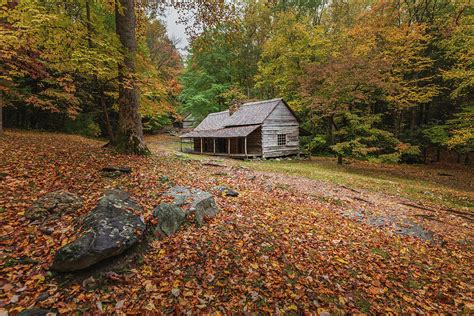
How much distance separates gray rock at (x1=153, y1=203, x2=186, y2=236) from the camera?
4.41 m

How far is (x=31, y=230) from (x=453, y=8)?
32.1 meters

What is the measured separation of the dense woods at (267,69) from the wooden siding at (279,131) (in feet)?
6.12

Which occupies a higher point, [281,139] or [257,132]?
[257,132]

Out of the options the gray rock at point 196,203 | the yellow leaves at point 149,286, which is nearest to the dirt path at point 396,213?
the gray rock at point 196,203

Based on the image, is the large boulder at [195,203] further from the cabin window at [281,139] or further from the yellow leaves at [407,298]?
the cabin window at [281,139]

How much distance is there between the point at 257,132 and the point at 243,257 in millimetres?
20079

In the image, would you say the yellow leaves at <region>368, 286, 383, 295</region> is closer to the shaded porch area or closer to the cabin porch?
the shaded porch area

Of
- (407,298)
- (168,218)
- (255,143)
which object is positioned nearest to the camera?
(407,298)

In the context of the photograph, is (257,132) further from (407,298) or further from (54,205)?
(407,298)

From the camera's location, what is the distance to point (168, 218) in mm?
4586

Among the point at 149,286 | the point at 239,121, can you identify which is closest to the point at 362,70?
the point at 239,121

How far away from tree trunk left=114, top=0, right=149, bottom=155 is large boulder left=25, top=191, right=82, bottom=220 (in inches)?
184

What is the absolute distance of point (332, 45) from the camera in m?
25.8

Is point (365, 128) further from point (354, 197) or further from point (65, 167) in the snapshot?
point (65, 167)
